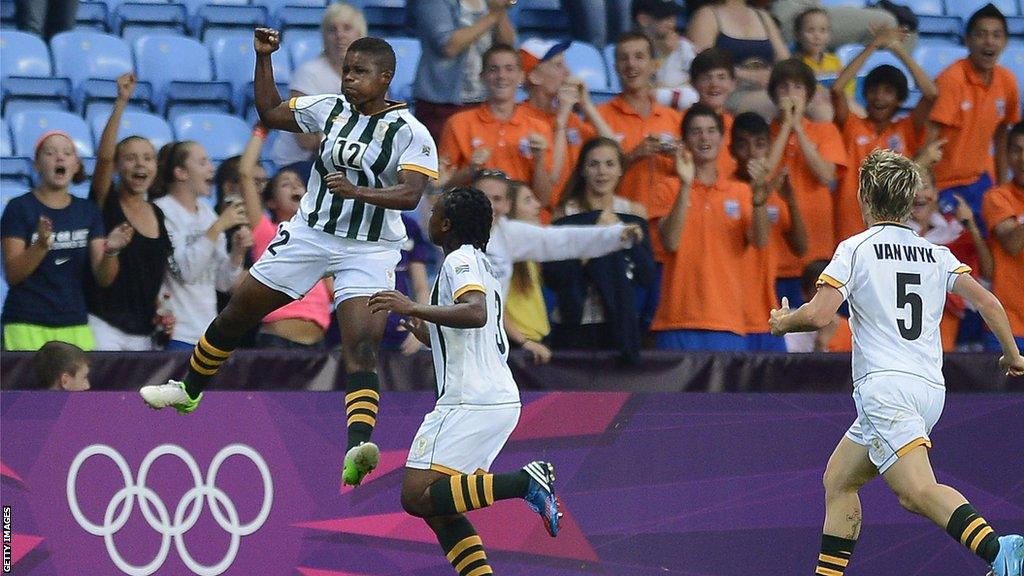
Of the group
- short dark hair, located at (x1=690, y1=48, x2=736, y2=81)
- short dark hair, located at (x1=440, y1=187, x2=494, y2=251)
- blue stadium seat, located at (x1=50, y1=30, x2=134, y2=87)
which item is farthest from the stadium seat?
short dark hair, located at (x1=440, y1=187, x2=494, y2=251)

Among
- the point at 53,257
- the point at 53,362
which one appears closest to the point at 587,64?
the point at 53,257

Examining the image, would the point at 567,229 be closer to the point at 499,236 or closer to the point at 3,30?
the point at 499,236

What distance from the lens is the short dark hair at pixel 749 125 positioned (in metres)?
9.88

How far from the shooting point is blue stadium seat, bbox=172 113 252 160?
36.7ft

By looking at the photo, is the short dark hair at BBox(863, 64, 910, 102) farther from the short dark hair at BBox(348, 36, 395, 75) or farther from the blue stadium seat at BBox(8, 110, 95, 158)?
the blue stadium seat at BBox(8, 110, 95, 158)

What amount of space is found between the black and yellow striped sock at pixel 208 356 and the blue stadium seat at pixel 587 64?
195 inches

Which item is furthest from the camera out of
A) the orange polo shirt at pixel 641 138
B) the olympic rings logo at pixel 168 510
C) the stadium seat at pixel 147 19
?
the stadium seat at pixel 147 19

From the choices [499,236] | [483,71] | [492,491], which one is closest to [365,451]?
[492,491]

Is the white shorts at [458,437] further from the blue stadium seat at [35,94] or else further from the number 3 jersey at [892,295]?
the blue stadium seat at [35,94]

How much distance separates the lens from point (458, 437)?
6.96m

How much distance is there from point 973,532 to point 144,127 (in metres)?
6.46

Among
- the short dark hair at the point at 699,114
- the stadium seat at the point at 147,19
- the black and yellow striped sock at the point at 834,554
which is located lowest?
the black and yellow striped sock at the point at 834,554

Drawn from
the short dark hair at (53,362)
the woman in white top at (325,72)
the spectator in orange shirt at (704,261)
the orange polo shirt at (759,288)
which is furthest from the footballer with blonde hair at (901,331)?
the woman in white top at (325,72)

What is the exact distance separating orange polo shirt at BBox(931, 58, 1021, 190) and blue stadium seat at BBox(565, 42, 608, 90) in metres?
2.39
